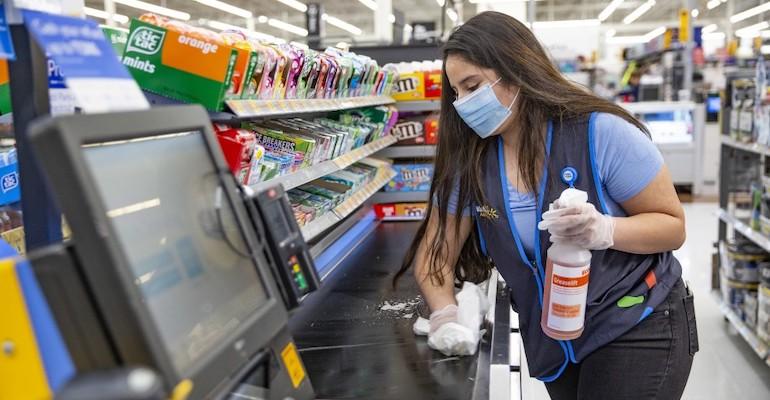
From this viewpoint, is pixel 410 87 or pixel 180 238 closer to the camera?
pixel 180 238

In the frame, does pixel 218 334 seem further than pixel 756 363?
No

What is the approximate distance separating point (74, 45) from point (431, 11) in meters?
28.5

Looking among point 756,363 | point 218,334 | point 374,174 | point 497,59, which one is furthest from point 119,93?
point 756,363

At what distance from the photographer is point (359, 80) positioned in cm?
308

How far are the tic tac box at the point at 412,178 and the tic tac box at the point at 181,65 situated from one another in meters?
2.39

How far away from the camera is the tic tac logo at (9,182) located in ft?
5.70

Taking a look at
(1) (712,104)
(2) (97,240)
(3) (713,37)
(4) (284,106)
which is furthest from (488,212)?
(3) (713,37)

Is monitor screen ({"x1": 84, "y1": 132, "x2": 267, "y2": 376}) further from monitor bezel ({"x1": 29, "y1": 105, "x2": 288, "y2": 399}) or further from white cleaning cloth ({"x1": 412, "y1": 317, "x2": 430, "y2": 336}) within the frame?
white cleaning cloth ({"x1": 412, "y1": 317, "x2": 430, "y2": 336})

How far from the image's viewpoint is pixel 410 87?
156 inches

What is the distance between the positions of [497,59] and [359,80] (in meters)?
1.37

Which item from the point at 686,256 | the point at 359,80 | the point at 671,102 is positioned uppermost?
the point at 359,80

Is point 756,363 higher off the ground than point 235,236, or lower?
lower

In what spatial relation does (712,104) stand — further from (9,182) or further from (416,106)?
(9,182)

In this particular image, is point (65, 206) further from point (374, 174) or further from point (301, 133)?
point (374, 174)
